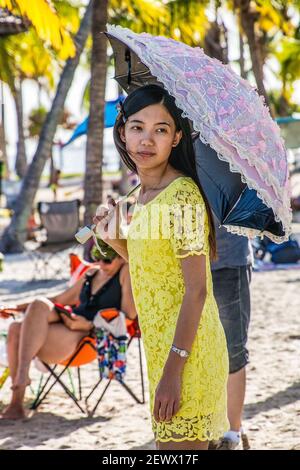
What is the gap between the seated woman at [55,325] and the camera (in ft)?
19.2

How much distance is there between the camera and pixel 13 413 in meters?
5.85

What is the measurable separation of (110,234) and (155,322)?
0.43 metres

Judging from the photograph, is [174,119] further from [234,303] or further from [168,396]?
[234,303]

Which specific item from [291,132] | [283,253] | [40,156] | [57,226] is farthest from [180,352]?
[291,132]

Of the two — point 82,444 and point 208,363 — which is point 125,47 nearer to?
point 208,363

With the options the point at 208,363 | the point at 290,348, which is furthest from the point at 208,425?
the point at 290,348

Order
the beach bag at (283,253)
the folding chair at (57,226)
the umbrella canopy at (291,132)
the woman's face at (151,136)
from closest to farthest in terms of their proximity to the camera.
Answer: the woman's face at (151,136)
the folding chair at (57,226)
the beach bag at (283,253)
the umbrella canopy at (291,132)

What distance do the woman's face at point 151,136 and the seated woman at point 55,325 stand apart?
293 cm

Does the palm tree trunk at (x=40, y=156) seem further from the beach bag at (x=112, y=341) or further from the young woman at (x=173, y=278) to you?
the young woman at (x=173, y=278)

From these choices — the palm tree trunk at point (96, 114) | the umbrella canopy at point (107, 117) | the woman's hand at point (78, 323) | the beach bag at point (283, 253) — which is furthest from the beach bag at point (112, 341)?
the beach bag at point (283, 253)

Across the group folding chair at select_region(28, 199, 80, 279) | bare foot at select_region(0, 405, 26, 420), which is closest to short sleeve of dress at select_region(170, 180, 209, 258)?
bare foot at select_region(0, 405, 26, 420)

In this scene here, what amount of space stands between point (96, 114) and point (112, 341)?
6.90m

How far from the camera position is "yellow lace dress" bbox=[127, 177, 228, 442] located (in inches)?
112
